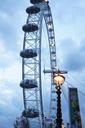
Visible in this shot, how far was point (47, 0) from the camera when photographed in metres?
101

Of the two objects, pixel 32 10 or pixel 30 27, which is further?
A: pixel 32 10

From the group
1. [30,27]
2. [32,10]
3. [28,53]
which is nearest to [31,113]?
[28,53]

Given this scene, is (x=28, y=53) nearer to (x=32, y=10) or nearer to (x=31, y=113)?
(x=32, y=10)

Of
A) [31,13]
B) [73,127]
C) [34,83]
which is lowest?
[73,127]

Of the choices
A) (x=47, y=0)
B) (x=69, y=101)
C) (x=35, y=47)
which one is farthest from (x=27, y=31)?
(x=69, y=101)

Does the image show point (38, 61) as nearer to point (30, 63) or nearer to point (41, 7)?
point (30, 63)

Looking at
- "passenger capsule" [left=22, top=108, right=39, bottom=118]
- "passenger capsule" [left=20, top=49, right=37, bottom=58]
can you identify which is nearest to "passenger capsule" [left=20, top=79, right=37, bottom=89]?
"passenger capsule" [left=22, top=108, right=39, bottom=118]

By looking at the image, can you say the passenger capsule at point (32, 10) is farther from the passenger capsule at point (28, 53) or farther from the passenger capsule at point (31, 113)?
the passenger capsule at point (31, 113)

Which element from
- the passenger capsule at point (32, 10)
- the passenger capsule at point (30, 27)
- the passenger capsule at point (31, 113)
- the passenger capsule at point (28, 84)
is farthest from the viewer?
the passenger capsule at point (32, 10)

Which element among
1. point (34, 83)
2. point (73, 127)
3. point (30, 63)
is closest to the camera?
point (73, 127)

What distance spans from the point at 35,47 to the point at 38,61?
3.10 metres

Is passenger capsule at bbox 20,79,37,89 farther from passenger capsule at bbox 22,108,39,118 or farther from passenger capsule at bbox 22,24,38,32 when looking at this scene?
passenger capsule at bbox 22,24,38,32

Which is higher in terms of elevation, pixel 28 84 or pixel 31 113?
pixel 28 84

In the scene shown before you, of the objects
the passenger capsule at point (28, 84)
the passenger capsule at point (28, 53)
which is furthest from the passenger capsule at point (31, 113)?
the passenger capsule at point (28, 53)
